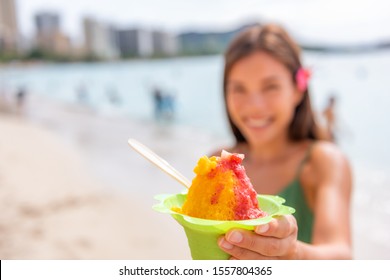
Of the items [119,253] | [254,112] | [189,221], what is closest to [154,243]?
[119,253]

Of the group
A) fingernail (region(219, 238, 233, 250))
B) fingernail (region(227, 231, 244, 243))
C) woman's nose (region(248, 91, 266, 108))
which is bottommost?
fingernail (region(219, 238, 233, 250))

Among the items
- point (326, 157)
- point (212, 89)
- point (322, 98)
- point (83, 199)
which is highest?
point (326, 157)

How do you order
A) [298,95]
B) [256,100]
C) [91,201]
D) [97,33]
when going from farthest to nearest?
[97,33]
[91,201]
[298,95]
[256,100]

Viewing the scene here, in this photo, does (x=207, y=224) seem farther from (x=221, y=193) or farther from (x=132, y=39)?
(x=132, y=39)

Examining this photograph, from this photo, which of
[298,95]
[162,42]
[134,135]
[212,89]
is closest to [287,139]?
[298,95]

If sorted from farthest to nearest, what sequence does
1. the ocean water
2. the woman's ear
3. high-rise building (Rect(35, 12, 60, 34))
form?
1. high-rise building (Rect(35, 12, 60, 34))
2. the ocean water
3. the woman's ear

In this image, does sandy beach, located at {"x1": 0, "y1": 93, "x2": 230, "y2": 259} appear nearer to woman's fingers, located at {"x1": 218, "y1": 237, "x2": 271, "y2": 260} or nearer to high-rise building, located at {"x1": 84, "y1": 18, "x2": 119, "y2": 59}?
woman's fingers, located at {"x1": 218, "y1": 237, "x2": 271, "y2": 260}

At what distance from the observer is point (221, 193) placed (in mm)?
430

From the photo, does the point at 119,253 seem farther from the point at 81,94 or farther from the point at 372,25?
the point at 81,94

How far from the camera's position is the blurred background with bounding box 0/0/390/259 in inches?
78.3

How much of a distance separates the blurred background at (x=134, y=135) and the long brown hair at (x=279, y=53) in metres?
0.12

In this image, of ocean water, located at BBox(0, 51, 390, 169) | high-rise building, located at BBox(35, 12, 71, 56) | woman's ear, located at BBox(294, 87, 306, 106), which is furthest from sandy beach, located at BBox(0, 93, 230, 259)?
high-rise building, located at BBox(35, 12, 71, 56)

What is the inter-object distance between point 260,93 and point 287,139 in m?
0.19

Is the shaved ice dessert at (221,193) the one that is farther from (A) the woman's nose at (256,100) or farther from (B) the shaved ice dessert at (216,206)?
(A) the woman's nose at (256,100)
